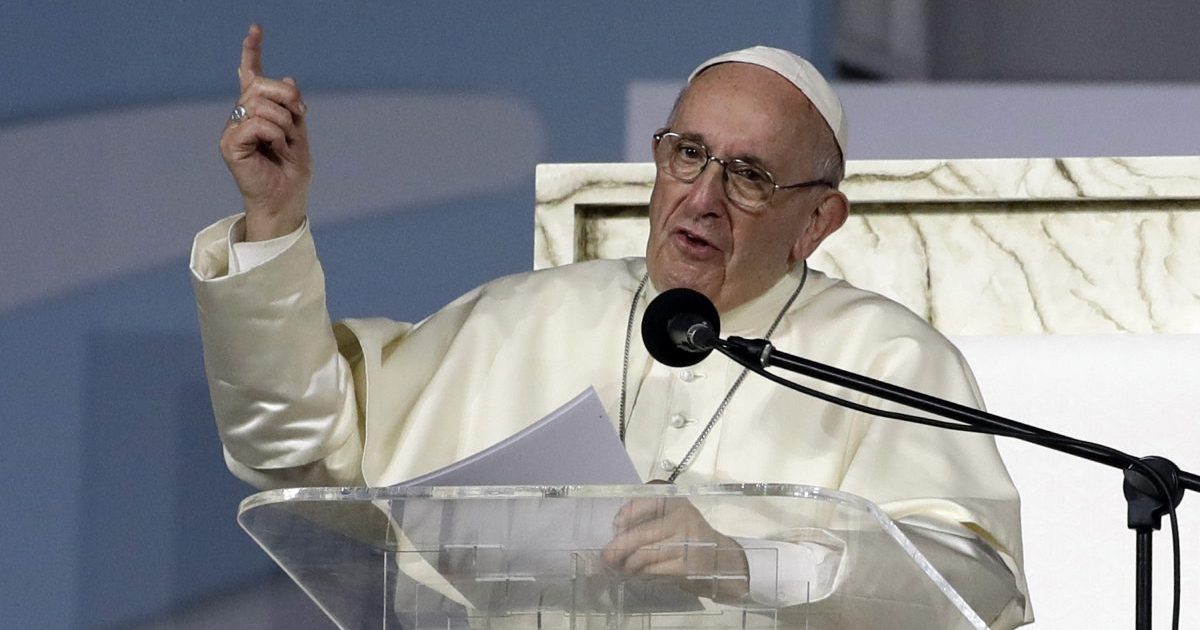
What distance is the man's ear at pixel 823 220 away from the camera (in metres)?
2.88

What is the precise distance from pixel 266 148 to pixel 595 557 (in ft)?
3.26

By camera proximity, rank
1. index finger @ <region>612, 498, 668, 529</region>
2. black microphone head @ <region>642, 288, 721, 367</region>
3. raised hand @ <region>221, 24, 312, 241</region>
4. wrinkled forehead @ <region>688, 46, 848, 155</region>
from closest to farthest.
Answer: index finger @ <region>612, 498, 668, 529</region> < black microphone head @ <region>642, 288, 721, 367</region> < raised hand @ <region>221, 24, 312, 241</region> < wrinkled forehead @ <region>688, 46, 848, 155</region>

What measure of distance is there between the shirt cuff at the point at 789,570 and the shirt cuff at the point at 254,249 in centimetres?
107

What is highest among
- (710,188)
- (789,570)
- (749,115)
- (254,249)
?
(749,115)

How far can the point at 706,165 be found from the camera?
2.69 m

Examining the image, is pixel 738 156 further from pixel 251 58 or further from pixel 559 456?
pixel 559 456

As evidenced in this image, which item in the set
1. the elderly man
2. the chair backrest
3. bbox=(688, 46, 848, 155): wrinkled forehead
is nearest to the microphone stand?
the elderly man

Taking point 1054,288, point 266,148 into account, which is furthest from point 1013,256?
point 266,148

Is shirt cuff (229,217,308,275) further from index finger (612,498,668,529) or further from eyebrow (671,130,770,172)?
index finger (612,498,668,529)

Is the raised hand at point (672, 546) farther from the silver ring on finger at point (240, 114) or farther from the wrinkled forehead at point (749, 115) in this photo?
the wrinkled forehead at point (749, 115)

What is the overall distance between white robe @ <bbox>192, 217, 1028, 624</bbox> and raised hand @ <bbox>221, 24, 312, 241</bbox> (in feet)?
0.16

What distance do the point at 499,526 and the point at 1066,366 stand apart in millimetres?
2253

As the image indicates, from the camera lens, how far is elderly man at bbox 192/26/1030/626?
244 centimetres

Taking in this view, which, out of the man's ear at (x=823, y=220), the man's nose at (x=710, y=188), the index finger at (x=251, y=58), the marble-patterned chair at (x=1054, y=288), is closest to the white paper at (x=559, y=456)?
the index finger at (x=251, y=58)
